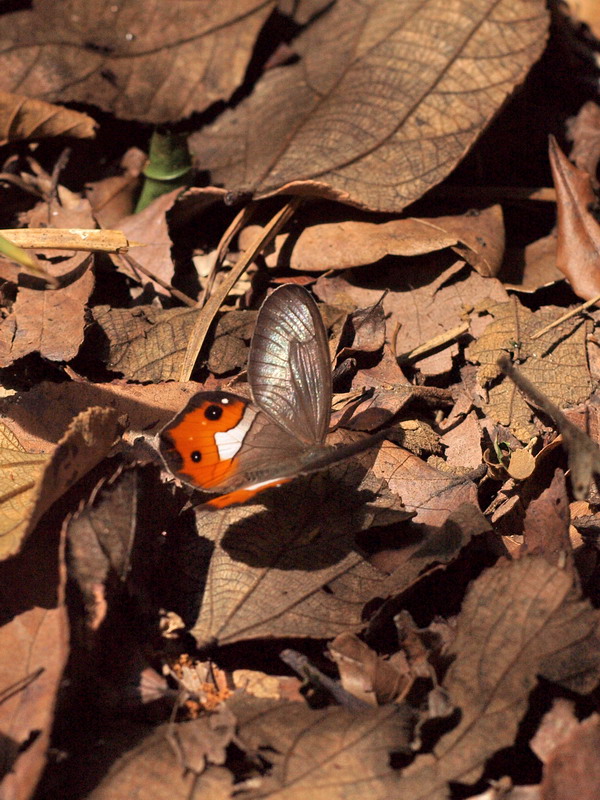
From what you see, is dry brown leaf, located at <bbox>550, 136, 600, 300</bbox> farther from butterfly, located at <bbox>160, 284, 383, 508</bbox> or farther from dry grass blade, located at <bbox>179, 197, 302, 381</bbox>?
butterfly, located at <bbox>160, 284, 383, 508</bbox>

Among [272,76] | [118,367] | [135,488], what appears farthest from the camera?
[272,76]

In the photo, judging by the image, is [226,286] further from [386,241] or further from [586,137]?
[586,137]

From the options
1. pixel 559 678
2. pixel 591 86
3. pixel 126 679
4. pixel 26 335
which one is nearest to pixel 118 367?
pixel 26 335

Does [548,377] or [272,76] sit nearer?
[548,377]

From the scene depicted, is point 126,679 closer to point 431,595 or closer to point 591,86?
point 431,595

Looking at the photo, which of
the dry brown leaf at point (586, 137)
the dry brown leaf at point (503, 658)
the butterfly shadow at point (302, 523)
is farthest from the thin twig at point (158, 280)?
the dry brown leaf at point (586, 137)

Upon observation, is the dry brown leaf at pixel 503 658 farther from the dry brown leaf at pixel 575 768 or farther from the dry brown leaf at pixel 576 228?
the dry brown leaf at pixel 576 228
